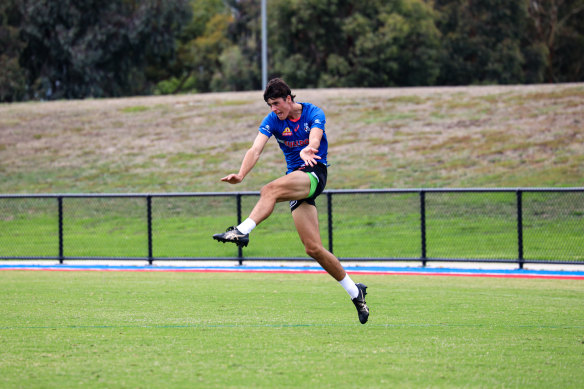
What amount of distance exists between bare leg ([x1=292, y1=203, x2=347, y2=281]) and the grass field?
610 millimetres

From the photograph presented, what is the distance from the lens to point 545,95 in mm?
33562

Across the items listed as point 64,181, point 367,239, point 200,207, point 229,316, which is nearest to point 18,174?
point 64,181

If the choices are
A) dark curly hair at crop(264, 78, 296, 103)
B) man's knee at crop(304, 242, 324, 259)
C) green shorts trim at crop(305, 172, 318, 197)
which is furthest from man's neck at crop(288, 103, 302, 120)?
man's knee at crop(304, 242, 324, 259)

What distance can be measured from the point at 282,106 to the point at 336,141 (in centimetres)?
2272

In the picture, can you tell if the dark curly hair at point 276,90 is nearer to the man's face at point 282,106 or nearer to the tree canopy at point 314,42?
the man's face at point 282,106

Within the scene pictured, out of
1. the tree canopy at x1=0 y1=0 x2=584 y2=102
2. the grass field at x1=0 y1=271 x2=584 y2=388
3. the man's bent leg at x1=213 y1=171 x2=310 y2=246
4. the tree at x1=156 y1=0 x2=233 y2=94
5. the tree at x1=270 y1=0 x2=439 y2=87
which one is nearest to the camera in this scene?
the grass field at x1=0 y1=271 x2=584 y2=388

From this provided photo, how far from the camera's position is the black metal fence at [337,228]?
16.5 m

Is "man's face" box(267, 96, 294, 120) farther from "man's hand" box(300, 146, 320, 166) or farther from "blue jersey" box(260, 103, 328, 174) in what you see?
"man's hand" box(300, 146, 320, 166)

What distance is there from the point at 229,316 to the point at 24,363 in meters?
2.83

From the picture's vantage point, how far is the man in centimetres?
732

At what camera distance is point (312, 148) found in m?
7.38

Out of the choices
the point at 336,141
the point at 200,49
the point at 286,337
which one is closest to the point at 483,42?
the point at 200,49

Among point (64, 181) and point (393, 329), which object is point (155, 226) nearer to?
point (64, 181)

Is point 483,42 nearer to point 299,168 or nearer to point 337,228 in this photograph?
point 337,228
